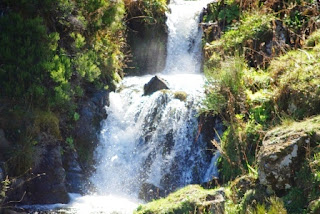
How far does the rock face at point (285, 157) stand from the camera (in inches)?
202

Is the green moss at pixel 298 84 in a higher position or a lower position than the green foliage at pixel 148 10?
lower

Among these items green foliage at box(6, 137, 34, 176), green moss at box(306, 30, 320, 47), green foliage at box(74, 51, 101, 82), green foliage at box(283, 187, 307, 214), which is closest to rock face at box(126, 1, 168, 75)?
green foliage at box(74, 51, 101, 82)

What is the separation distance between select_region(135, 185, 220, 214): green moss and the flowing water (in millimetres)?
1596

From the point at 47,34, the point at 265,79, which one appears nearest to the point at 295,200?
the point at 265,79

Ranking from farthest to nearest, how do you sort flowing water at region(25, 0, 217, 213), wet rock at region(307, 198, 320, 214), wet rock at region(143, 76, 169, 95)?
wet rock at region(143, 76, 169, 95), flowing water at region(25, 0, 217, 213), wet rock at region(307, 198, 320, 214)

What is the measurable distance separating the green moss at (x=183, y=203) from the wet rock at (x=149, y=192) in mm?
2371

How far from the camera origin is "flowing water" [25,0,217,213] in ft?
27.9

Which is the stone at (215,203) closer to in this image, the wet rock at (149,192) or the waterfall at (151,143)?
the waterfall at (151,143)

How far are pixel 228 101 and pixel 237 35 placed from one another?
10.9ft

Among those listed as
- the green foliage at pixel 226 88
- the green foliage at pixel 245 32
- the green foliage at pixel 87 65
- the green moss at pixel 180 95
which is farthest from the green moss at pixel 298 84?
the green foliage at pixel 87 65

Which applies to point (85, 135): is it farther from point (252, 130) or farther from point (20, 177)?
point (252, 130)

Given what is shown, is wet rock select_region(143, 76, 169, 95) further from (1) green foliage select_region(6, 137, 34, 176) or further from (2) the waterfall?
(1) green foliage select_region(6, 137, 34, 176)

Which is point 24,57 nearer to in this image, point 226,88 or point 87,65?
point 87,65

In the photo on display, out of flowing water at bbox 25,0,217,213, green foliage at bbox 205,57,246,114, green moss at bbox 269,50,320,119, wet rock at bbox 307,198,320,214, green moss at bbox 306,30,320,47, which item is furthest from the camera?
flowing water at bbox 25,0,217,213
